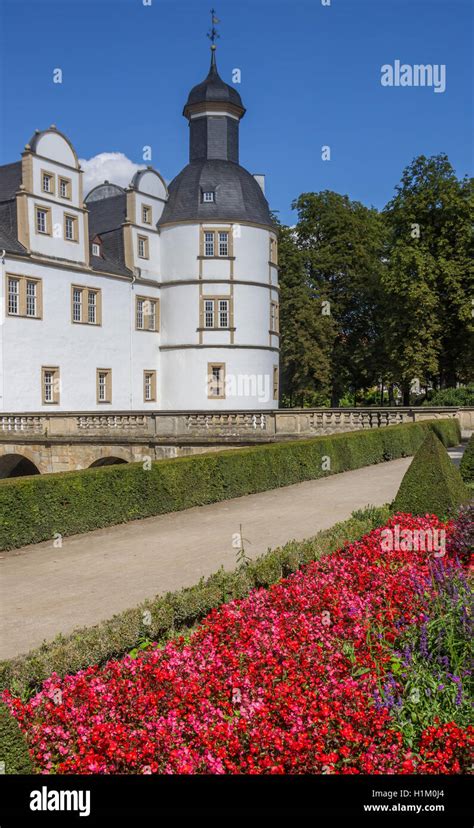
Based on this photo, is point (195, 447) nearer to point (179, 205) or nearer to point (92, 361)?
point (92, 361)

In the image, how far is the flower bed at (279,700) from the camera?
15.2 feet

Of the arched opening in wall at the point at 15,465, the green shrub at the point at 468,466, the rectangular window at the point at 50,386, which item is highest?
the rectangular window at the point at 50,386

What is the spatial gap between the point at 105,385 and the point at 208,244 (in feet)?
30.6

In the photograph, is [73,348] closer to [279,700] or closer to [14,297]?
[14,297]

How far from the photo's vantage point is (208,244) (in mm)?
40312

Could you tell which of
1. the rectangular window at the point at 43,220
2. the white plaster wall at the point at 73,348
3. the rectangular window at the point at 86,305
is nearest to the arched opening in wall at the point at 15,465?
the white plaster wall at the point at 73,348

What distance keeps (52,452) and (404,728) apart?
25318 mm

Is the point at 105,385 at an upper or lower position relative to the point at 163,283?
lower

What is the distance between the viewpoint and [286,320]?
48.9 metres

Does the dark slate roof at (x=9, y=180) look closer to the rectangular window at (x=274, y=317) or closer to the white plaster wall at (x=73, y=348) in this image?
the white plaster wall at (x=73, y=348)

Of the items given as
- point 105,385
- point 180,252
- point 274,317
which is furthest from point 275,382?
point 105,385

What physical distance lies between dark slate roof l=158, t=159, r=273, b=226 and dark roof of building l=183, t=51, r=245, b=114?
3.83m

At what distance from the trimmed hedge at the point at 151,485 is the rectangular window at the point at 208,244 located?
20708 mm
